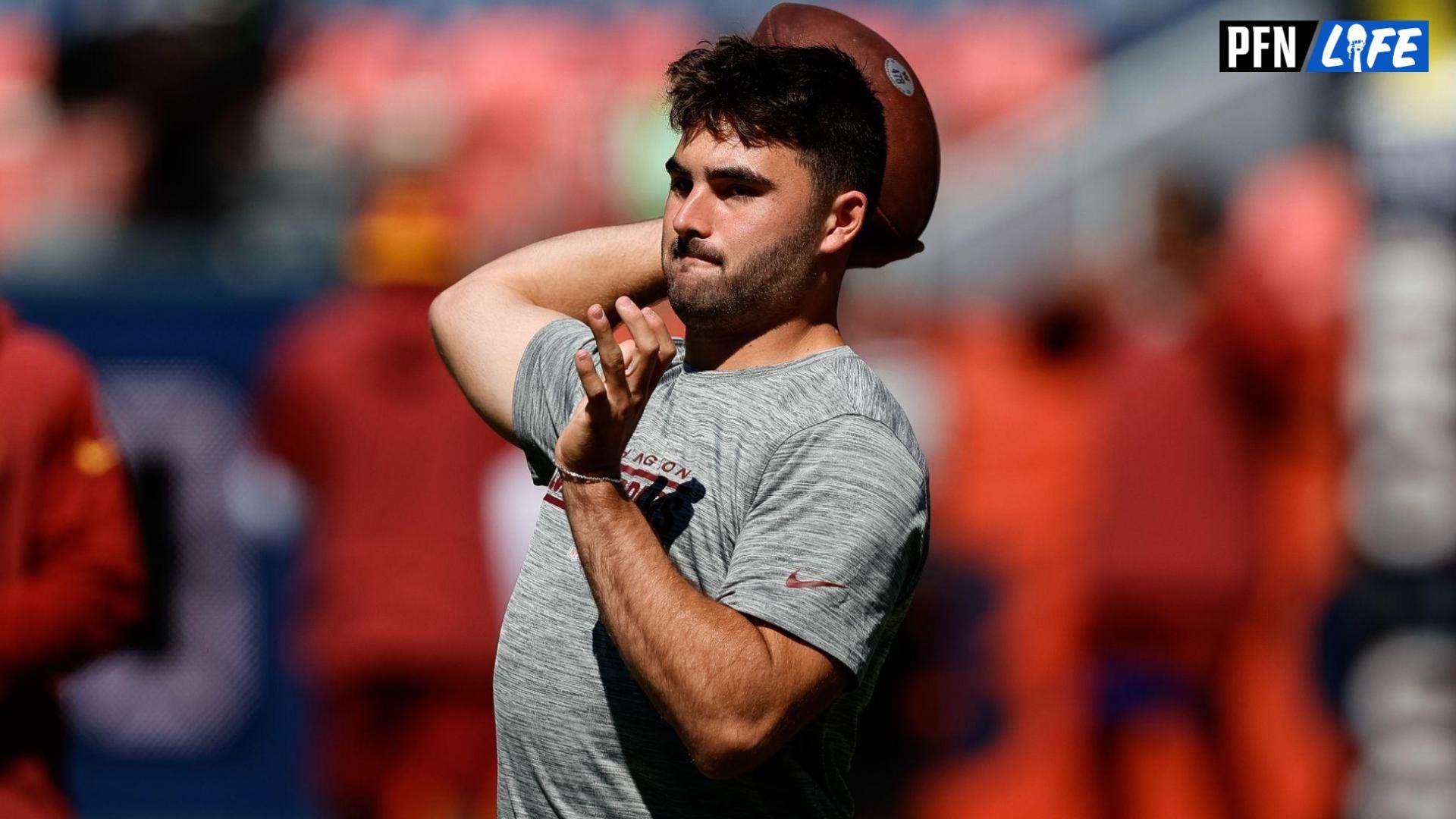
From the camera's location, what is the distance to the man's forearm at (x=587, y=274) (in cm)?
292

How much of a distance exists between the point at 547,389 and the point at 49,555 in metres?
1.67

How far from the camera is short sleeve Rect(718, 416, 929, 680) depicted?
2.23m

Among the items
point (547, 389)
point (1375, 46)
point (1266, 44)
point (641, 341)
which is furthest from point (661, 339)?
point (1266, 44)

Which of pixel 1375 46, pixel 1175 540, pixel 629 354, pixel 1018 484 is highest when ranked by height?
pixel 1375 46

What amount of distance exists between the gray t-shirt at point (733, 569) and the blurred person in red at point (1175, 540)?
12.8 ft

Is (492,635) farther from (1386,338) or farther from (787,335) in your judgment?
(787,335)

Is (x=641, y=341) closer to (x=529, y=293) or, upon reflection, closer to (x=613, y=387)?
(x=613, y=387)

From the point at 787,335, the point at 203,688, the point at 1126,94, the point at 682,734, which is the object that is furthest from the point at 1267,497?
the point at 682,734

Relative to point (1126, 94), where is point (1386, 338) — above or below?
below

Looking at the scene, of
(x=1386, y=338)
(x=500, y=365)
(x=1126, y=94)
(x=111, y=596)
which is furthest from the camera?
(x=1126, y=94)

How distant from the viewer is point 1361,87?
21.9ft

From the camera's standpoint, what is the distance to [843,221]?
2557mm

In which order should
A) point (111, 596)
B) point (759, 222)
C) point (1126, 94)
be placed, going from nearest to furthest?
point (759, 222) → point (111, 596) → point (1126, 94)

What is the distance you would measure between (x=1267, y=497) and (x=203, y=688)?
3.77 metres
